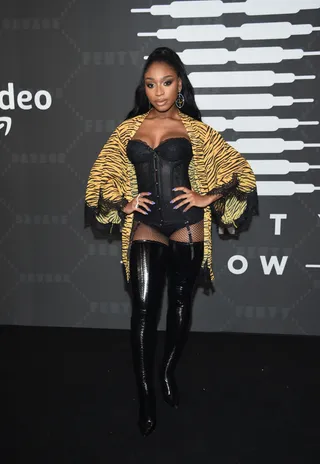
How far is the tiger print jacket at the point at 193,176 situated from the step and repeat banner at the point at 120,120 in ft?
2.54

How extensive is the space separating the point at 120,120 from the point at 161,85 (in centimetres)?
100

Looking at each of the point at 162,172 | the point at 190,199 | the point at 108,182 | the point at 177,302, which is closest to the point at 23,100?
the point at 108,182

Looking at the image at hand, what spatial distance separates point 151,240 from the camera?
7.32 ft

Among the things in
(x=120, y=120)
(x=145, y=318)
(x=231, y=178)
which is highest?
(x=120, y=120)

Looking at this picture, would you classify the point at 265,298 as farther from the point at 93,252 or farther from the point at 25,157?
the point at 25,157

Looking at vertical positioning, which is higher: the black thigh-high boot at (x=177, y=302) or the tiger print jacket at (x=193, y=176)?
the tiger print jacket at (x=193, y=176)

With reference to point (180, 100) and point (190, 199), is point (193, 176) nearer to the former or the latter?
point (190, 199)

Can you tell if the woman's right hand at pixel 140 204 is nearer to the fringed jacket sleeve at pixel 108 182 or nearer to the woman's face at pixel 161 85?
the fringed jacket sleeve at pixel 108 182

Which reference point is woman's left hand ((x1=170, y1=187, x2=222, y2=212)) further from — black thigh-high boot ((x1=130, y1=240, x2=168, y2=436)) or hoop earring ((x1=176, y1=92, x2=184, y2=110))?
hoop earring ((x1=176, y1=92, x2=184, y2=110))

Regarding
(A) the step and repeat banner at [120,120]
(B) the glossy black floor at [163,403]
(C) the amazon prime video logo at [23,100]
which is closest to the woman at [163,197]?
(B) the glossy black floor at [163,403]

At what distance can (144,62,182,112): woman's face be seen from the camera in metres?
2.17

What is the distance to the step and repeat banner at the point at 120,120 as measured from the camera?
298cm

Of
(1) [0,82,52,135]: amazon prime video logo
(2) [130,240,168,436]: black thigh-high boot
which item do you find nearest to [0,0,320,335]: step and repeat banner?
(1) [0,82,52,135]: amazon prime video logo

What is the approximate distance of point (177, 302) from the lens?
239 centimetres
